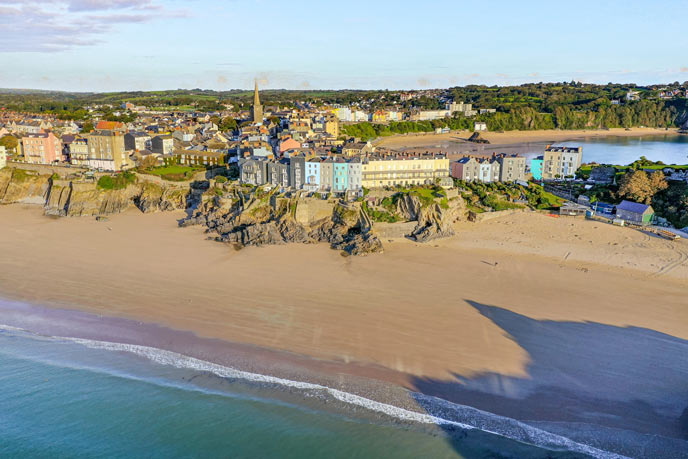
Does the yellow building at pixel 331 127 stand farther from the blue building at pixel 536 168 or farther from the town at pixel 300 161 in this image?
the blue building at pixel 536 168

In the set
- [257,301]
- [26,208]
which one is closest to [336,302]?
[257,301]

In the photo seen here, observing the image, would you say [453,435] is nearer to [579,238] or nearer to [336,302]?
[336,302]

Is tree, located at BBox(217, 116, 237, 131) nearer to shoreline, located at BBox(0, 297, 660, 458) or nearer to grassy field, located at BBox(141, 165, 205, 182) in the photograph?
grassy field, located at BBox(141, 165, 205, 182)

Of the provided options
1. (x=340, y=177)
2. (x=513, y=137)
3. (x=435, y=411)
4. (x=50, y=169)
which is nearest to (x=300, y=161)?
(x=340, y=177)

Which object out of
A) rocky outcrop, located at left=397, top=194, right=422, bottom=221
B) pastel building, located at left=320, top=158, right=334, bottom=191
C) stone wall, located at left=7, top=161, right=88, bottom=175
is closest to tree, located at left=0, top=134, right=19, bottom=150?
stone wall, located at left=7, top=161, right=88, bottom=175

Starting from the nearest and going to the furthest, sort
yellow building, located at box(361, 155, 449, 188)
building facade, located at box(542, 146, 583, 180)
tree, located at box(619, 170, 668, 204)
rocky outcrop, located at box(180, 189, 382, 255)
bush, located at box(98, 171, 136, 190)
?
rocky outcrop, located at box(180, 189, 382, 255), yellow building, located at box(361, 155, 449, 188), tree, located at box(619, 170, 668, 204), bush, located at box(98, 171, 136, 190), building facade, located at box(542, 146, 583, 180)

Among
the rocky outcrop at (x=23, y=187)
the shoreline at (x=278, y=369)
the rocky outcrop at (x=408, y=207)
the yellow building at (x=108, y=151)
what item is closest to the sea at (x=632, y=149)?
the rocky outcrop at (x=408, y=207)
